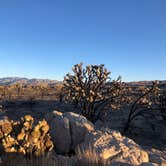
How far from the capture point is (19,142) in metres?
6.25

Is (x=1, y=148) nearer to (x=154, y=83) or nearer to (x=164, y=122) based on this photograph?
(x=154, y=83)

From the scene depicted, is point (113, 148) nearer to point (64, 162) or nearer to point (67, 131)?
point (64, 162)

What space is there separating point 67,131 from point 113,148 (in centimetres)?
239

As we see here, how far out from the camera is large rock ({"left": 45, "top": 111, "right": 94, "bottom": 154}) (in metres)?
8.59

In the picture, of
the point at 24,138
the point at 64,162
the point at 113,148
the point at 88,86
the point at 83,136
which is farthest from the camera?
the point at 88,86

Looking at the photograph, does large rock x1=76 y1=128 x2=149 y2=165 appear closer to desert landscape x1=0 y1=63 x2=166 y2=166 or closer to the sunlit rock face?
desert landscape x1=0 y1=63 x2=166 y2=166

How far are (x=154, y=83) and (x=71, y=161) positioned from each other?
1047 cm

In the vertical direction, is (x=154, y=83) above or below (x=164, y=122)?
above

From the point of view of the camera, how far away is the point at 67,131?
8.82m

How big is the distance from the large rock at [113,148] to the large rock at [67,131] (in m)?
0.93

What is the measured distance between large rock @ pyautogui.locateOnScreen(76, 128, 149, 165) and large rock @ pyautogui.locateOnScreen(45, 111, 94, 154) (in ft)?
3.05

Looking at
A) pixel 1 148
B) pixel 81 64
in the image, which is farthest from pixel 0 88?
pixel 1 148

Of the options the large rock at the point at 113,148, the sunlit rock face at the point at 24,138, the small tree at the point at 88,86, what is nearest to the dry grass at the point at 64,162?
the sunlit rock face at the point at 24,138

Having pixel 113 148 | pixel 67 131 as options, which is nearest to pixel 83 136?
pixel 67 131
